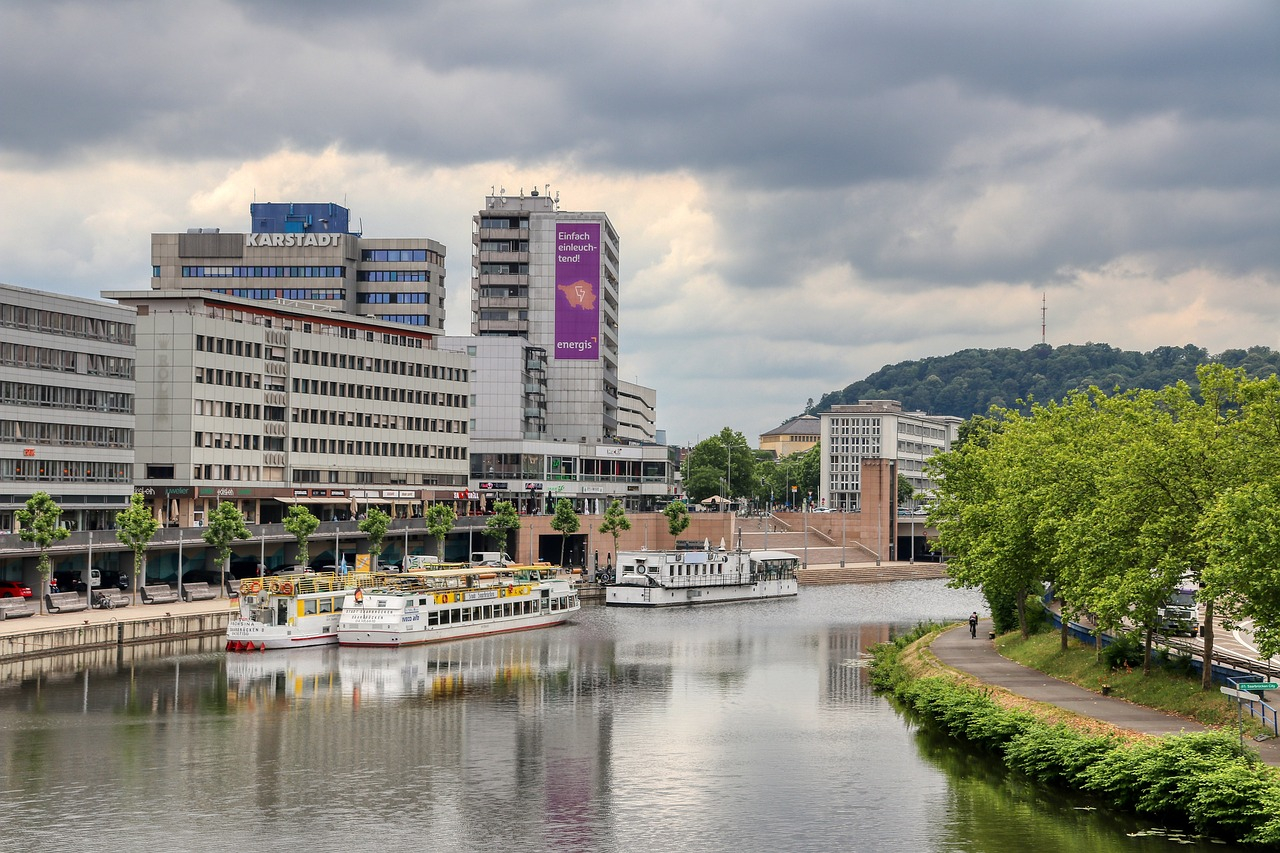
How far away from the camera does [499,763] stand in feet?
242

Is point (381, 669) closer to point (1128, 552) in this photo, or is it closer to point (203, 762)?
point (203, 762)

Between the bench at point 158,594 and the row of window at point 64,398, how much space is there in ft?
75.7

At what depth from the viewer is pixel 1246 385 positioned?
7469cm

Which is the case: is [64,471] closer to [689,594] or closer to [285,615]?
[285,615]

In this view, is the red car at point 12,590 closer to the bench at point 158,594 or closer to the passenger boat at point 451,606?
the bench at point 158,594

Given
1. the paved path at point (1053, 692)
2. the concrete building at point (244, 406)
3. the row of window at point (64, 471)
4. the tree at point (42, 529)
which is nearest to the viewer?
the paved path at point (1053, 692)

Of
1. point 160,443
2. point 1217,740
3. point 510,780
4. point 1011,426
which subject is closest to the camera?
point 1217,740

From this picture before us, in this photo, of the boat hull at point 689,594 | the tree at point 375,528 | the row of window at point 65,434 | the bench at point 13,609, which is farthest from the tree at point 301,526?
the bench at point 13,609

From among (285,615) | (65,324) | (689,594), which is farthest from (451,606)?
(65,324)

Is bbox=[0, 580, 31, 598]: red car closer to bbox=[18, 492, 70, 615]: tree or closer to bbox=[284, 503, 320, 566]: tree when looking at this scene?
bbox=[18, 492, 70, 615]: tree

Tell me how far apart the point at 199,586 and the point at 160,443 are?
3048 centimetres

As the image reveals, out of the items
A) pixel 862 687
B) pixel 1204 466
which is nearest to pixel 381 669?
pixel 862 687

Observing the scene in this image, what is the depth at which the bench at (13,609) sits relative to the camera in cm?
11931

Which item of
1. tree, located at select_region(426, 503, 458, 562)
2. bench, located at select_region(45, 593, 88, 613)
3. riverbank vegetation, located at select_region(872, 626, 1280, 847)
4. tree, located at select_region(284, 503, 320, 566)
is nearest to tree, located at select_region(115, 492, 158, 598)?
bench, located at select_region(45, 593, 88, 613)
